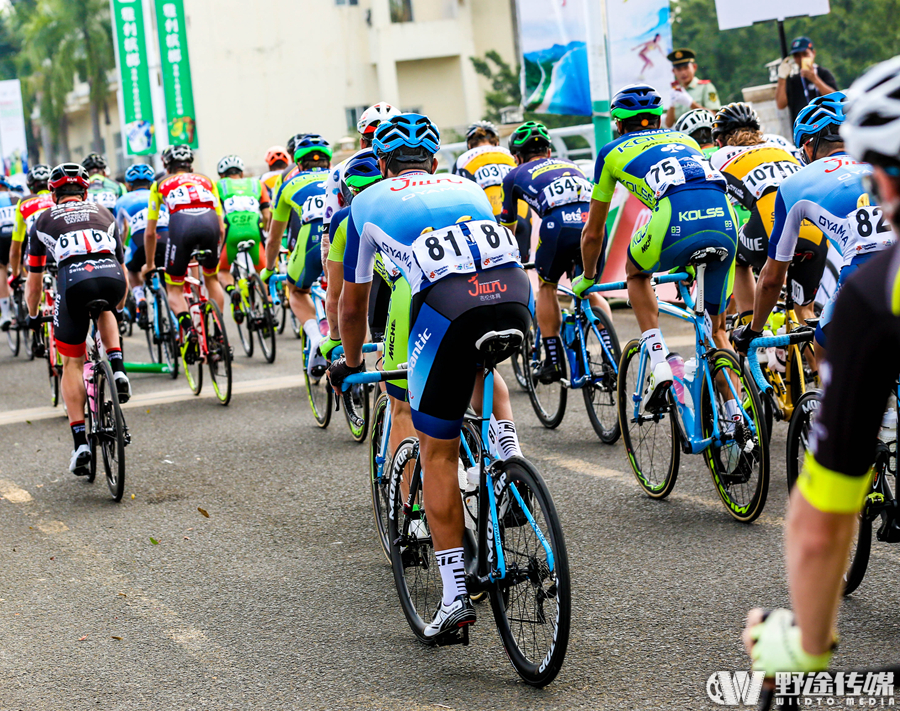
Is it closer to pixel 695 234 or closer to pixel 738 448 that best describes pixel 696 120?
pixel 695 234

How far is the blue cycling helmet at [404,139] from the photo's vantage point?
4.62 metres

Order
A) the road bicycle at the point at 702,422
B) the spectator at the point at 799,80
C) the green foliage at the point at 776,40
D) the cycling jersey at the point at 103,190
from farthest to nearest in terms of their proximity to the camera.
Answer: the green foliage at the point at 776,40
the cycling jersey at the point at 103,190
the spectator at the point at 799,80
the road bicycle at the point at 702,422

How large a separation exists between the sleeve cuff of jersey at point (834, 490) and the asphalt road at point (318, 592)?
2.00 metres

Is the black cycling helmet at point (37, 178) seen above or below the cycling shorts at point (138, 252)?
above

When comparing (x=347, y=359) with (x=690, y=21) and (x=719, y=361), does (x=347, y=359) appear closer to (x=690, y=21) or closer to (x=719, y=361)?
(x=719, y=361)

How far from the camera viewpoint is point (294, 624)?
4.96 m

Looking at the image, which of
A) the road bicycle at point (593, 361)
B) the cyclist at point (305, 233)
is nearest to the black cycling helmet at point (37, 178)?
the cyclist at point (305, 233)

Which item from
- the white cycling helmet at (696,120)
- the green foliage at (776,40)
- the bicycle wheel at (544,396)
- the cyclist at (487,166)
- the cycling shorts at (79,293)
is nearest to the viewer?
the cycling shorts at (79,293)

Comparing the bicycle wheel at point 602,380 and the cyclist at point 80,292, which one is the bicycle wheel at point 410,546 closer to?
the bicycle wheel at point 602,380

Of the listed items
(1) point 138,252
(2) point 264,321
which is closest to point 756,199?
(2) point 264,321

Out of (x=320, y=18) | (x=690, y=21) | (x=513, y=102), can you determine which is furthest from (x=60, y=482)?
(x=690, y=21)

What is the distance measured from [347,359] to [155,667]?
151 cm

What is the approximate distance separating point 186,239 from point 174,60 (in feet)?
73.2

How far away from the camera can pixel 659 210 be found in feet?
20.9
